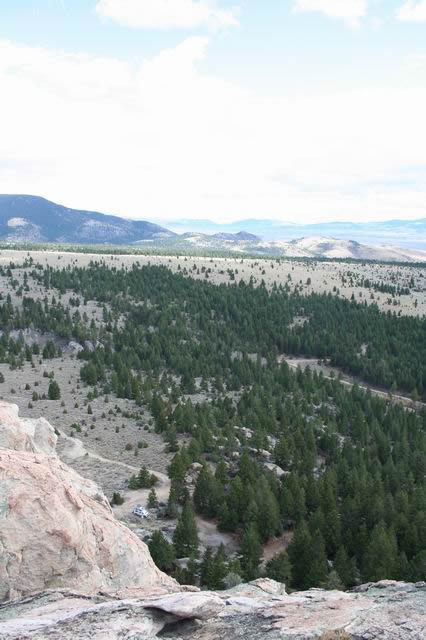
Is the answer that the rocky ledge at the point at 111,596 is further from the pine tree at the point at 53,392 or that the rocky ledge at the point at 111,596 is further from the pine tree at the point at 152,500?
the pine tree at the point at 53,392

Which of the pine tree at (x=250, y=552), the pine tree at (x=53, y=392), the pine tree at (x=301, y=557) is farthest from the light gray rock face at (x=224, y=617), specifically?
the pine tree at (x=53, y=392)

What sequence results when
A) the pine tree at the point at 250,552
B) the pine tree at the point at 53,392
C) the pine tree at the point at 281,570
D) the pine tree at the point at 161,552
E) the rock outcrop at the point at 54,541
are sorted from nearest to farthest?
the rock outcrop at the point at 54,541, the pine tree at the point at 161,552, the pine tree at the point at 281,570, the pine tree at the point at 250,552, the pine tree at the point at 53,392

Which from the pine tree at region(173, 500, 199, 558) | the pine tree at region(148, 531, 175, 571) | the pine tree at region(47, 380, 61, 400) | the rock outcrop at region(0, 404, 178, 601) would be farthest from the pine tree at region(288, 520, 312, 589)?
the pine tree at region(47, 380, 61, 400)

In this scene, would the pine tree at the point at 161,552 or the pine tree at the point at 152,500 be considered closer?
the pine tree at the point at 161,552

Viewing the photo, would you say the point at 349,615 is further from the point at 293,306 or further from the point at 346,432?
the point at 293,306

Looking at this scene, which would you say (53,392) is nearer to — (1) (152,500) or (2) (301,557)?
(1) (152,500)

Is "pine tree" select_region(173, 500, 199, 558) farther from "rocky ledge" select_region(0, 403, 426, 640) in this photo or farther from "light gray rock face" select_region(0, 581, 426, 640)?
"light gray rock face" select_region(0, 581, 426, 640)
